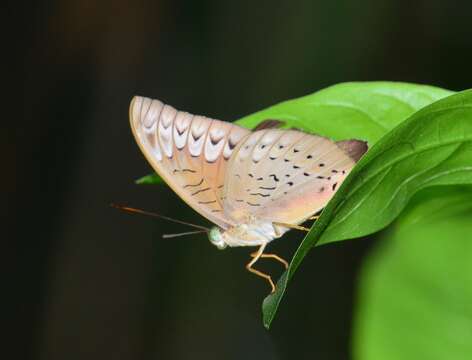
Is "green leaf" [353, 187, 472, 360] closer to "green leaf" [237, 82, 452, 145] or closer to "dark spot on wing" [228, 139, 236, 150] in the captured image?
"green leaf" [237, 82, 452, 145]

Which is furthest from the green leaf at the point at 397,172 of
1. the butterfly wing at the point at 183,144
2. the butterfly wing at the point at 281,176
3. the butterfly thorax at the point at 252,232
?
the butterfly thorax at the point at 252,232

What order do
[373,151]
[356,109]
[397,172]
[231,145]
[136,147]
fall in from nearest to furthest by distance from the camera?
[373,151], [397,172], [356,109], [231,145], [136,147]

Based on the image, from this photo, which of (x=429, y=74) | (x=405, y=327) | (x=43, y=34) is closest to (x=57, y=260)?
(x=43, y=34)

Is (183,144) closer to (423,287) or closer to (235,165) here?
(235,165)

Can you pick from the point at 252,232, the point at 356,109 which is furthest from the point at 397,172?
the point at 252,232

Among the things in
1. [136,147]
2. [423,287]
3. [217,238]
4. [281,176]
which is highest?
[281,176]

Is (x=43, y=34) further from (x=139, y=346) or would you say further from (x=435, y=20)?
(x=435, y=20)

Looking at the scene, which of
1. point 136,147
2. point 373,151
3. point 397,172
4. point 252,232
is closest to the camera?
point 373,151

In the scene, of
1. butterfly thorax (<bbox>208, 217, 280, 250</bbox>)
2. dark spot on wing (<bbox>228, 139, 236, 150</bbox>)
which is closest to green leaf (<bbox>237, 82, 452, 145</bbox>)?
dark spot on wing (<bbox>228, 139, 236, 150</bbox>)
